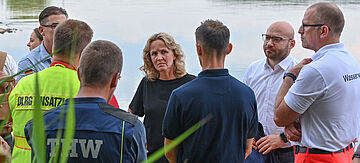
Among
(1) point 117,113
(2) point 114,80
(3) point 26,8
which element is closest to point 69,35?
(2) point 114,80

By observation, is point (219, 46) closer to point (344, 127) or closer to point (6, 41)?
point (344, 127)

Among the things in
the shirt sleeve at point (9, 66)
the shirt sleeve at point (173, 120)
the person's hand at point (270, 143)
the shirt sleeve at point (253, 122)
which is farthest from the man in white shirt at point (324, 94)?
the shirt sleeve at point (9, 66)

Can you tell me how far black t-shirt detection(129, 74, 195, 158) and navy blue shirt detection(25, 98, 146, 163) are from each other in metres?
1.13

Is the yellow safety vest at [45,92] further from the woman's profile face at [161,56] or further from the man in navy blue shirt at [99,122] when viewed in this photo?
the woman's profile face at [161,56]

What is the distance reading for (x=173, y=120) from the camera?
190 centimetres

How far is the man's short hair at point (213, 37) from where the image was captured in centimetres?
194

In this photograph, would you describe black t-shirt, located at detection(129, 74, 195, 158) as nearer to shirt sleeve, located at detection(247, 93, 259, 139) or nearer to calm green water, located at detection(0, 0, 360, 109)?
shirt sleeve, located at detection(247, 93, 259, 139)

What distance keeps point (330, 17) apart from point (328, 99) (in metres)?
0.40

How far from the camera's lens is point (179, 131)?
1921 mm

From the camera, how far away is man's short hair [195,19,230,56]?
1937 mm

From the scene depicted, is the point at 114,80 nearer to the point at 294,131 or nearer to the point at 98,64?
the point at 98,64

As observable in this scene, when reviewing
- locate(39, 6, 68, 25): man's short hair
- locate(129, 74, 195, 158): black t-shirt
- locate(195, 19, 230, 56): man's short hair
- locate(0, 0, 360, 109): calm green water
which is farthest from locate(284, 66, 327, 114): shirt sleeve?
locate(0, 0, 360, 109): calm green water

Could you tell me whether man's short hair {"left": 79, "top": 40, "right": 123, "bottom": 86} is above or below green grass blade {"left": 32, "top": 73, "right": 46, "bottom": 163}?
below

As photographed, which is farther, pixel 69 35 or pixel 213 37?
pixel 213 37
